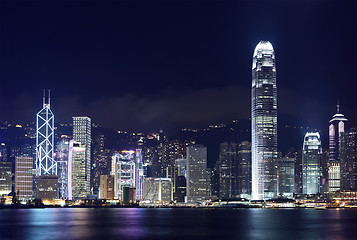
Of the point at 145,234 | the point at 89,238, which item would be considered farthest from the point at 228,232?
the point at 89,238

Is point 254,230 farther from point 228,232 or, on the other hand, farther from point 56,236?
point 56,236

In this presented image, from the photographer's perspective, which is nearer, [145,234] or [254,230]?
[145,234]

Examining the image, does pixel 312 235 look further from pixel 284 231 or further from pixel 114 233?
pixel 114 233

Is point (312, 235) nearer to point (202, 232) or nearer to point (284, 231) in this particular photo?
point (284, 231)

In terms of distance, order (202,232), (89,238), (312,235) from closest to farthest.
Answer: (89,238) → (312,235) → (202,232)

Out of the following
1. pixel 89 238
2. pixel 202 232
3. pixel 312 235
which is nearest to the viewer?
pixel 89 238

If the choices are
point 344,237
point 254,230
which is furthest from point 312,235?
point 254,230

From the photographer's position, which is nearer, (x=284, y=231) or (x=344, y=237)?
(x=344, y=237)

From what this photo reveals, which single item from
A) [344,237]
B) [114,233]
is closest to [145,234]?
[114,233]
